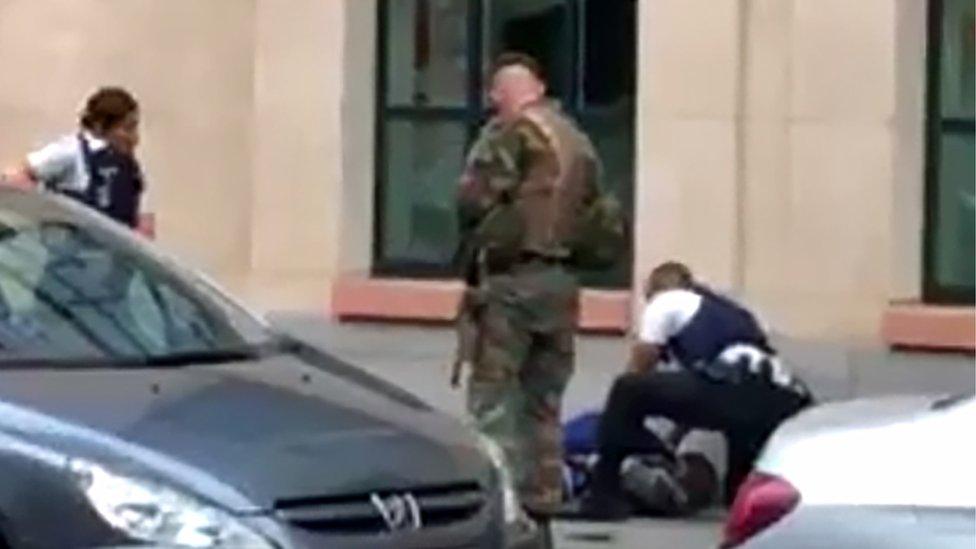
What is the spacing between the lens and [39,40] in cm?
1612

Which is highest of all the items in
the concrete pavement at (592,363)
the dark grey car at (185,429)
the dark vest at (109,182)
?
the dark vest at (109,182)

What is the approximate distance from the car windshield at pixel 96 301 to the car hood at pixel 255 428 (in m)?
0.20

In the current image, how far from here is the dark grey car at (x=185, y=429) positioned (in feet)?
24.9

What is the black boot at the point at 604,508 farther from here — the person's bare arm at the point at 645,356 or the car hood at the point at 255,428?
the car hood at the point at 255,428

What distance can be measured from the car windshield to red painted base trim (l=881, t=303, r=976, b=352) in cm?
593

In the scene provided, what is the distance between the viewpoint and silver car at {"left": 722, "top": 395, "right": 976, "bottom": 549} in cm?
679

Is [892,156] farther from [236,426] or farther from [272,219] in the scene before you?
[236,426]

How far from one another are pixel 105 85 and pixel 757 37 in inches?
135

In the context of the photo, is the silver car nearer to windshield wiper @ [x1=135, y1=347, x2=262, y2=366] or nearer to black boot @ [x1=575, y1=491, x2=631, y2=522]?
windshield wiper @ [x1=135, y1=347, x2=262, y2=366]

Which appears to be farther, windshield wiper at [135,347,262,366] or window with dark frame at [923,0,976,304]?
window with dark frame at [923,0,976,304]

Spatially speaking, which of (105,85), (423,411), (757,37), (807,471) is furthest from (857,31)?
(807,471)

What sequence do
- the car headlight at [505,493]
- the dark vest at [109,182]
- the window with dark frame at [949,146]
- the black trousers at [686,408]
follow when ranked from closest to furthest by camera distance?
the car headlight at [505,493]
the black trousers at [686,408]
the dark vest at [109,182]
the window with dark frame at [949,146]

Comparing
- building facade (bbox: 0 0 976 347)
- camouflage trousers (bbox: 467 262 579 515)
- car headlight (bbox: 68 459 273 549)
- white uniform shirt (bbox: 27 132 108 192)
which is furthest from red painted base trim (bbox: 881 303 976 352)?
car headlight (bbox: 68 459 273 549)

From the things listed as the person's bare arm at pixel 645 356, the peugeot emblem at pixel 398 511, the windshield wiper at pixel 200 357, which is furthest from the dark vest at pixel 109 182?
the peugeot emblem at pixel 398 511
